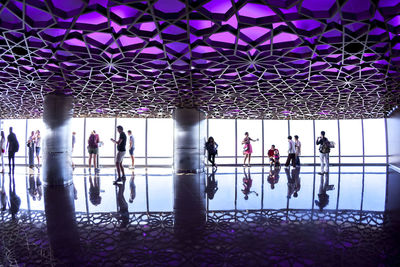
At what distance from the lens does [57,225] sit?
471 cm

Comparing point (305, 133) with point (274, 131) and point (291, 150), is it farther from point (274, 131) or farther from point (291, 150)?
point (291, 150)

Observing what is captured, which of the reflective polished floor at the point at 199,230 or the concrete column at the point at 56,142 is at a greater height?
the concrete column at the point at 56,142

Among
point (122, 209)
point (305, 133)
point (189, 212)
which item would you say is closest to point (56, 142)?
point (122, 209)

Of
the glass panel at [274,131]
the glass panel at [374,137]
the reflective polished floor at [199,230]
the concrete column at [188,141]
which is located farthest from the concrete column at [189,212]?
the glass panel at [374,137]

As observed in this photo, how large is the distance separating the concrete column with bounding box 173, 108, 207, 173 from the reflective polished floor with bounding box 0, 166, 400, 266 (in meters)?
8.14

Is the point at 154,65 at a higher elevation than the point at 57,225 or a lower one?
higher

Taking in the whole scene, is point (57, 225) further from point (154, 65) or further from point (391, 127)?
point (391, 127)

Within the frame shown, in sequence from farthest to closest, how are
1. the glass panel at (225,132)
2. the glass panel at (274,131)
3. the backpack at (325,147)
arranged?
the glass panel at (274,131)
the glass panel at (225,132)
the backpack at (325,147)

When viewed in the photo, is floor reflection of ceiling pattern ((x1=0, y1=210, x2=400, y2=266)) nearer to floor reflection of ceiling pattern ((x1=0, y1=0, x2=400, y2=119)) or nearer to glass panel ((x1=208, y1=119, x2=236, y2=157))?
floor reflection of ceiling pattern ((x1=0, y1=0, x2=400, y2=119))

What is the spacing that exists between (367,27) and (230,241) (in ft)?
19.7

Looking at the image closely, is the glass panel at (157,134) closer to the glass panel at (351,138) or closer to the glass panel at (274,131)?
the glass panel at (274,131)

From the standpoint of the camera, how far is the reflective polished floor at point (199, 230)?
328 centimetres

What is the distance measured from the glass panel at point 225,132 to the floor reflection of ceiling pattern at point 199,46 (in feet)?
44.5

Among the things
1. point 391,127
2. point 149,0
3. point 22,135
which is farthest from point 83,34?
point 22,135
